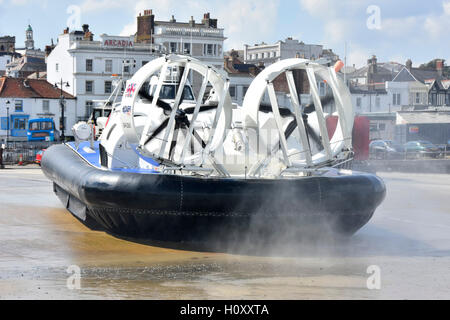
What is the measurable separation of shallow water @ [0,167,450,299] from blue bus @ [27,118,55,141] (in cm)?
3091

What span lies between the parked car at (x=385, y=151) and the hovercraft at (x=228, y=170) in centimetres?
1986

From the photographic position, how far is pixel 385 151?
99.1 ft

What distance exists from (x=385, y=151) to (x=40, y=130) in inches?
787

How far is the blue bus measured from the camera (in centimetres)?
4169

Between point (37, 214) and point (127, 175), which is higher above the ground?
point (127, 175)

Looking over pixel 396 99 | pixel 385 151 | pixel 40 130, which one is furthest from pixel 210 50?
pixel 385 151

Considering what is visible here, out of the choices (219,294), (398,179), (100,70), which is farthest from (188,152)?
(100,70)

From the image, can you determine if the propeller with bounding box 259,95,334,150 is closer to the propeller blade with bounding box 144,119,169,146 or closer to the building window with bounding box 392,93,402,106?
the propeller blade with bounding box 144,119,169,146

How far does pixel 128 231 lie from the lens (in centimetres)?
898

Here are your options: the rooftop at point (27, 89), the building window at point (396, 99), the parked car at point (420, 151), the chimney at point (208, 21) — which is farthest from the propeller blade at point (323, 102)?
the building window at point (396, 99)

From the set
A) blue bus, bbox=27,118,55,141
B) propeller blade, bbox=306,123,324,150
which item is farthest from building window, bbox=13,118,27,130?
propeller blade, bbox=306,123,324,150

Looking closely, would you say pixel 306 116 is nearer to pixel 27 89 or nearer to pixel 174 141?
pixel 174 141
